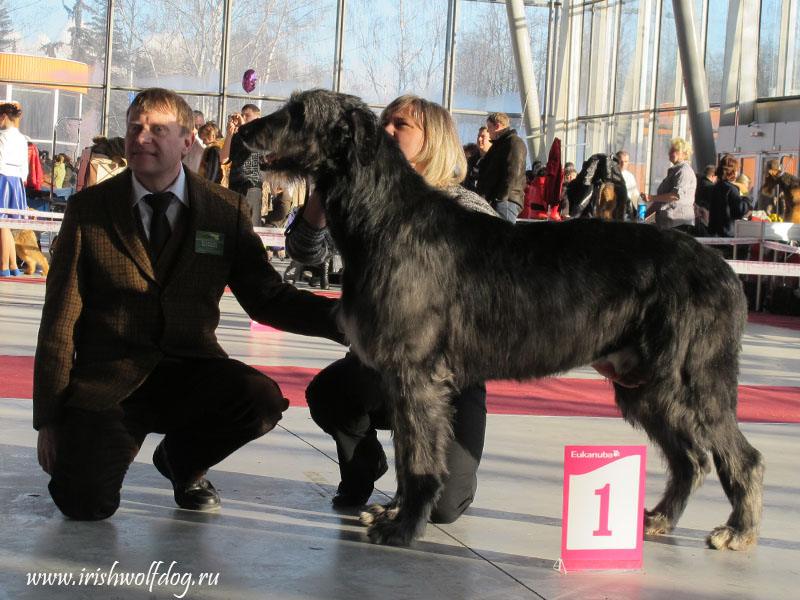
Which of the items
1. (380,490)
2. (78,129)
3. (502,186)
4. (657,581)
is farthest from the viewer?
(78,129)

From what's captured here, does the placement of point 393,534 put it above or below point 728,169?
below

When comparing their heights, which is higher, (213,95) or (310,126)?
(213,95)

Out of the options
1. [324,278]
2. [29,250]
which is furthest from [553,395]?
[29,250]

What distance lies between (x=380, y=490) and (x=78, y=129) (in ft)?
65.4

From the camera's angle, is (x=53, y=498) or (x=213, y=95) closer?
(x=53, y=498)

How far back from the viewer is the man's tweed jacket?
10.3ft

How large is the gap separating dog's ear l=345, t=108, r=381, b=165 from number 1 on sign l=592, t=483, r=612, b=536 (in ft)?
4.05

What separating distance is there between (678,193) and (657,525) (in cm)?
954

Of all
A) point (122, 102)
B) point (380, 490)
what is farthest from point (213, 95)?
point (380, 490)

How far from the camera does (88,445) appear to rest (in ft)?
10.1

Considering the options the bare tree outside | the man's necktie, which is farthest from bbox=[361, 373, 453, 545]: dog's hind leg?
the bare tree outside

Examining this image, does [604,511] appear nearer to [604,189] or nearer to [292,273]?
[292,273]

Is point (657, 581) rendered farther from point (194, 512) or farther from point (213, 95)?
point (213, 95)

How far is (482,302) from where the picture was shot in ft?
9.90
